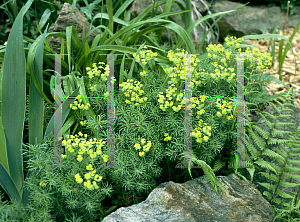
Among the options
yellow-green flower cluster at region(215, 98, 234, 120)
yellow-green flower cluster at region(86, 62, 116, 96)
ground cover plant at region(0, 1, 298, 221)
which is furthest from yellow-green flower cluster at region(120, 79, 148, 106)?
yellow-green flower cluster at region(215, 98, 234, 120)

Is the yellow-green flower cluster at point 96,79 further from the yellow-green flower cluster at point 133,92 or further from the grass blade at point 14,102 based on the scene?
the grass blade at point 14,102

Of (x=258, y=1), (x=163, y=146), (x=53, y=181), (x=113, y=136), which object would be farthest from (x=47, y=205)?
(x=258, y=1)

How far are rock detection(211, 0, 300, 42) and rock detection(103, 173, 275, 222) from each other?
9.40 feet

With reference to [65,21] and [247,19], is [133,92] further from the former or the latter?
[247,19]

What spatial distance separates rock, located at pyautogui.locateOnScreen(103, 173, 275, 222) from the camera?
1.51 m

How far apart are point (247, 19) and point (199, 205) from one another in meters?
3.37

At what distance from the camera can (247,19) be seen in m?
4.13

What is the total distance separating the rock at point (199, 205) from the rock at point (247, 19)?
286 centimetres

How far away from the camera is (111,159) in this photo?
1644 millimetres

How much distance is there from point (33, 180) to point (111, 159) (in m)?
0.45

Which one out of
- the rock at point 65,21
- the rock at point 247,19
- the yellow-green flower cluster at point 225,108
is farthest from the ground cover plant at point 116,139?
the rock at point 247,19

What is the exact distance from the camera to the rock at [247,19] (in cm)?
404

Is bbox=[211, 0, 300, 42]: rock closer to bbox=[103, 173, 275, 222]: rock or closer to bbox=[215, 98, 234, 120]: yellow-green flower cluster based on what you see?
bbox=[215, 98, 234, 120]: yellow-green flower cluster

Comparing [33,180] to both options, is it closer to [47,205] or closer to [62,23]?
[47,205]
